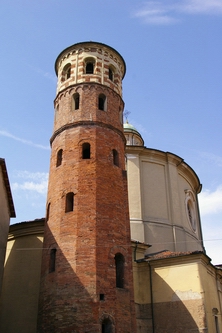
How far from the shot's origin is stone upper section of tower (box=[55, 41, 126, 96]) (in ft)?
65.7

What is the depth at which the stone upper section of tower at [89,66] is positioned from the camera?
2003 centimetres

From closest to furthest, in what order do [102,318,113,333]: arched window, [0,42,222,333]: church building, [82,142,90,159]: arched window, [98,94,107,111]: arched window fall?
1. [102,318,113,333]: arched window
2. [0,42,222,333]: church building
3. [82,142,90,159]: arched window
4. [98,94,107,111]: arched window

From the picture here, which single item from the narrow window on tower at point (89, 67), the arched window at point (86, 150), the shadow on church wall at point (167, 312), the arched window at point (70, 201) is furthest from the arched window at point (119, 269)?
the narrow window on tower at point (89, 67)

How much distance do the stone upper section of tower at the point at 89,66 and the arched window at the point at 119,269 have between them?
29.4ft

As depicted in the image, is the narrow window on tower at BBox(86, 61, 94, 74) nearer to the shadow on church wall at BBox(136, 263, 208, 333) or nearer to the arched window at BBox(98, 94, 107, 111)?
the arched window at BBox(98, 94, 107, 111)

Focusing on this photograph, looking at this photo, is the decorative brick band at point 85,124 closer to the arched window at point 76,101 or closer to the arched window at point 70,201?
the arched window at point 76,101

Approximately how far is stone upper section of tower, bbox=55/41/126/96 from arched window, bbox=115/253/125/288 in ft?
29.4

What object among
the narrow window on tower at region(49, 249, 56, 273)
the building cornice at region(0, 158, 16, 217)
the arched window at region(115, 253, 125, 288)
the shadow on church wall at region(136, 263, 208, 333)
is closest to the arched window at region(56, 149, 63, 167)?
the building cornice at region(0, 158, 16, 217)

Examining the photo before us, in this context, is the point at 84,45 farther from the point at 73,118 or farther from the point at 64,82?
the point at 73,118

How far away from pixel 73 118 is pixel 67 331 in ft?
31.4

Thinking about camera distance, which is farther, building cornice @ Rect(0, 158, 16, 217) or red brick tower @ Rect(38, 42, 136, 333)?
building cornice @ Rect(0, 158, 16, 217)

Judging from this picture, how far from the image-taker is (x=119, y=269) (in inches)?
627

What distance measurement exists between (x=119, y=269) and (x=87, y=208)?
2.85 meters

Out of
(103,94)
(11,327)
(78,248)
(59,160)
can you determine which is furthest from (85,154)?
(11,327)
